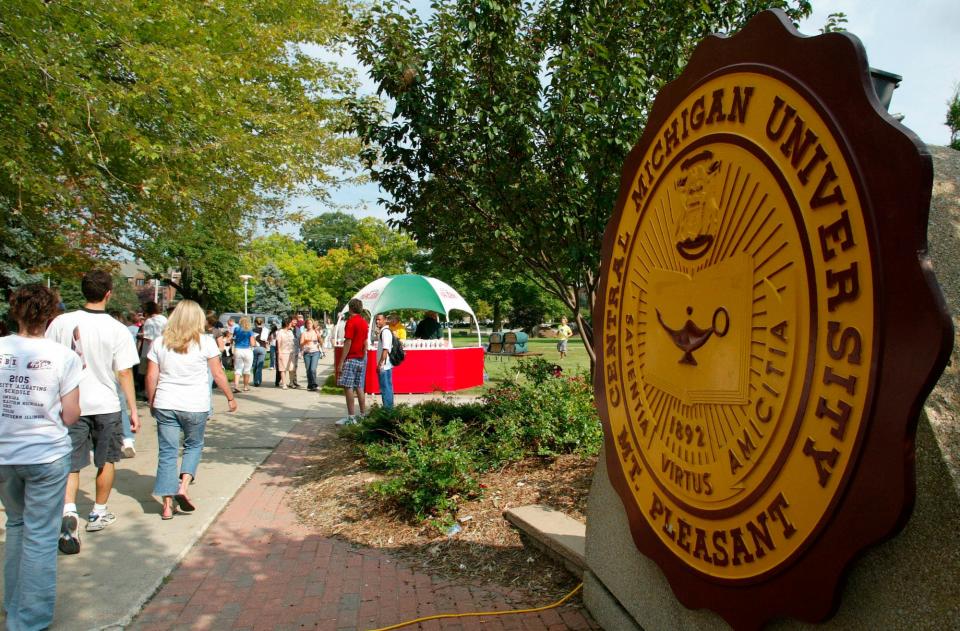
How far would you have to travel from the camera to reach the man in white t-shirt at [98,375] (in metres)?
4.88

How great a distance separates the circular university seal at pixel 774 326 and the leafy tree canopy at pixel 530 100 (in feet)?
8.49

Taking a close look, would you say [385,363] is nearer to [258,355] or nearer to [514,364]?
[514,364]

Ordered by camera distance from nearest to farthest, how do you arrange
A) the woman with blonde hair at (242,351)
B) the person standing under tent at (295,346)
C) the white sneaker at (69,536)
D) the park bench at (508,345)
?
the white sneaker at (69,536) → the woman with blonde hair at (242,351) → the person standing under tent at (295,346) → the park bench at (508,345)

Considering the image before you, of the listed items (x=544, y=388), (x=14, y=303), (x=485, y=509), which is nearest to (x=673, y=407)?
(x=485, y=509)

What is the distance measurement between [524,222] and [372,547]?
10.5 feet

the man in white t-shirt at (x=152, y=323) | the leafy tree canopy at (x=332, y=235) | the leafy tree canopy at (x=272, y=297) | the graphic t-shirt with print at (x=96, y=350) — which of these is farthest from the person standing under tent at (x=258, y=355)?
the leafy tree canopy at (x=332, y=235)

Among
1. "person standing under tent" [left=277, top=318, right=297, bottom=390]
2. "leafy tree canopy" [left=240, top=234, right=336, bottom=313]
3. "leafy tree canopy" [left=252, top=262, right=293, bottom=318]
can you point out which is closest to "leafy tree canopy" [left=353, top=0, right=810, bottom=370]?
"person standing under tent" [left=277, top=318, right=297, bottom=390]

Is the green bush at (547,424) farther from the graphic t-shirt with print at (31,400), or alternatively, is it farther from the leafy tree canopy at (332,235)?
the leafy tree canopy at (332,235)

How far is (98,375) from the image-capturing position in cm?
495

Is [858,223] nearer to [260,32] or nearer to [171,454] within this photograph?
[171,454]

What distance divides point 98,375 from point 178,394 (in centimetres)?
63

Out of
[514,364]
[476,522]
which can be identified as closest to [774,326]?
[476,522]

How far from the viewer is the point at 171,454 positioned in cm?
529

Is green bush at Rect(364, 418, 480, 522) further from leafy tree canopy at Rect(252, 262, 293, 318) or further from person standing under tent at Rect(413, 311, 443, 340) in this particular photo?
leafy tree canopy at Rect(252, 262, 293, 318)
